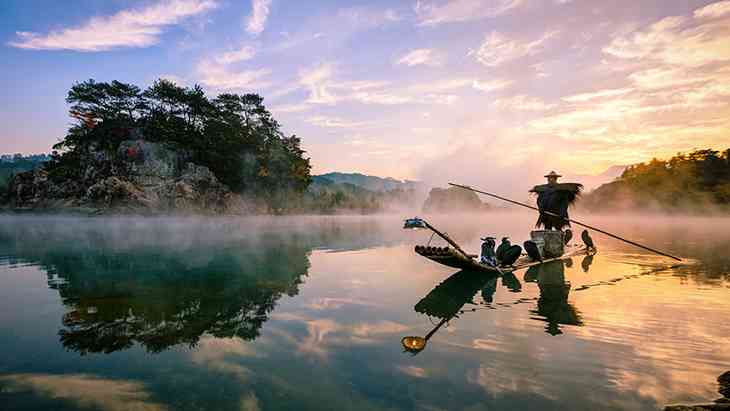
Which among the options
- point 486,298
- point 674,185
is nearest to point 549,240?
point 486,298

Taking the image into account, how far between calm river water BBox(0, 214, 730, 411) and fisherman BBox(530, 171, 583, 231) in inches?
196

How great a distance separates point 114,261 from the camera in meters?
16.7

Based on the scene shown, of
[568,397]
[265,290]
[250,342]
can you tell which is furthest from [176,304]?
[568,397]

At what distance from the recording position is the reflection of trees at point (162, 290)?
7.29 metres

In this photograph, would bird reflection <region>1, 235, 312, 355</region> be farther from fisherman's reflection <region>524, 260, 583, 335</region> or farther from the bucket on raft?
the bucket on raft

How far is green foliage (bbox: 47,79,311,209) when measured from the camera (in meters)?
59.0

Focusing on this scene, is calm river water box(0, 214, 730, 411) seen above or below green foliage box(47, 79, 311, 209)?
below

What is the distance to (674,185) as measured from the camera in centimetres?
8494

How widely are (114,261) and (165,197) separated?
4421cm

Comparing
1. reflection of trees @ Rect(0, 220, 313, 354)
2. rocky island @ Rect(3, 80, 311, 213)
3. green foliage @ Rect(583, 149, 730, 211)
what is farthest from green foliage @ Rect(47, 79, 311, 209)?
green foliage @ Rect(583, 149, 730, 211)

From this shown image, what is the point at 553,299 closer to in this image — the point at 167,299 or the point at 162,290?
the point at 167,299

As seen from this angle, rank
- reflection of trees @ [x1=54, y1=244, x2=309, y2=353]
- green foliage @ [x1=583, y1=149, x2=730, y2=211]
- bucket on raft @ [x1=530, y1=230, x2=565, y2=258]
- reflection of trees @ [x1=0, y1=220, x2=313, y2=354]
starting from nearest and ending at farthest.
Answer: reflection of trees @ [x1=54, y1=244, x2=309, y2=353], reflection of trees @ [x1=0, y1=220, x2=313, y2=354], bucket on raft @ [x1=530, y1=230, x2=565, y2=258], green foliage @ [x1=583, y1=149, x2=730, y2=211]

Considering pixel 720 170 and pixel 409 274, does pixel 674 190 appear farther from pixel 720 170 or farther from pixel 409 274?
pixel 409 274

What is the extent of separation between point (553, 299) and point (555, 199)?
9900 mm
